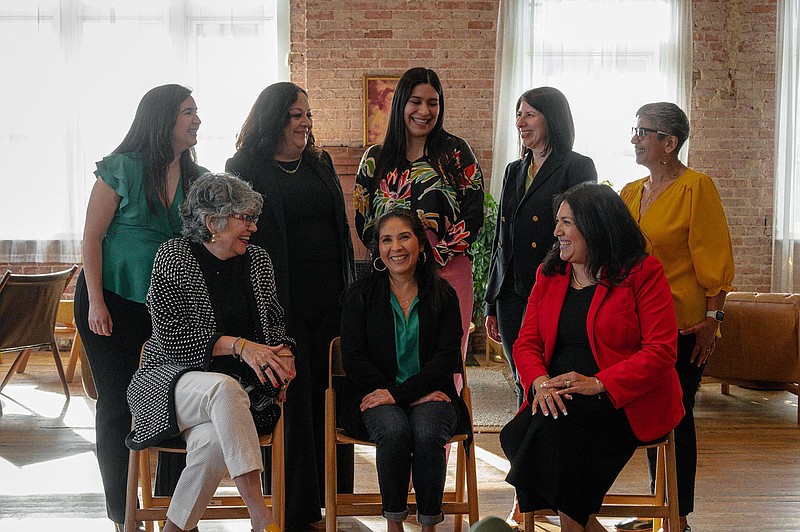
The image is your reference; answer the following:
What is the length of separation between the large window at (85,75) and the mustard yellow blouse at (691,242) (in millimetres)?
4869

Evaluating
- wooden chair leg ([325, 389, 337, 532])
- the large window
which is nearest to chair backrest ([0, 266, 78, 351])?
the large window

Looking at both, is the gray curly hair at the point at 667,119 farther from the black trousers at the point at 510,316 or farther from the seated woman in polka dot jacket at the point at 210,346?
the seated woman in polka dot jacket at the point at 210,346

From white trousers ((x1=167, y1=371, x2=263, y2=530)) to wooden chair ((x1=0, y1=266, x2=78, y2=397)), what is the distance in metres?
2.93

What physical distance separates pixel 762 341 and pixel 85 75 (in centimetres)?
560

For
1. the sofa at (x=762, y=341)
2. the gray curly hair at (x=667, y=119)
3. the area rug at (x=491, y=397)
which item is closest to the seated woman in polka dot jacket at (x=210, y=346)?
the gray curly hair at (x=667, y=119)

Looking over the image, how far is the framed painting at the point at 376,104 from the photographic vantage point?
6.96 metres

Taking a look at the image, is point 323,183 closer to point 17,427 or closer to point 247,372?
point 247,372

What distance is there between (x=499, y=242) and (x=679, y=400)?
0.92 metres

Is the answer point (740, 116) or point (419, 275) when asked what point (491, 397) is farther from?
point (740, 116)

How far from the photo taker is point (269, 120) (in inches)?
121

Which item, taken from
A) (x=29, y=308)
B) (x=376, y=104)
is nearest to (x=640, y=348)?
(x=29, y=308)

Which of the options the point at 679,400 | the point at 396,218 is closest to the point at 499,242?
the point at 396,218

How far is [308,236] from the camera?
311 centimetres

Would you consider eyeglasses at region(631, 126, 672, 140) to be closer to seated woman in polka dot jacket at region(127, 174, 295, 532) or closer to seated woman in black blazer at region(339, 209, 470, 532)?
seated woman in black blazer at region(339, 209, 470, 532)
